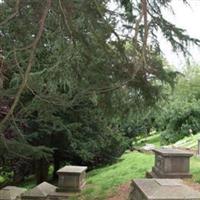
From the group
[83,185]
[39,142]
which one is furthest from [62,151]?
[83,185]

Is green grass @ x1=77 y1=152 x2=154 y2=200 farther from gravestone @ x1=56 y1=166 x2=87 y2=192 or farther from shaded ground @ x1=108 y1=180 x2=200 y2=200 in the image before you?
gravestone @ x1=56 y1=166 x2=87 y2=192

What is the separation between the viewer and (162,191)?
27.5ft

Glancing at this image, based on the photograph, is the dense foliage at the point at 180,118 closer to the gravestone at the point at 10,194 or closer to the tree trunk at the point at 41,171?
the tree trunk at the point at 41,171

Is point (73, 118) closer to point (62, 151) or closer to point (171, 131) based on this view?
point (62, 151)

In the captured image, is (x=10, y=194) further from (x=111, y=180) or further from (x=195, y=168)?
(x=195, y=168)

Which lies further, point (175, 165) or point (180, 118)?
point (180, 118)

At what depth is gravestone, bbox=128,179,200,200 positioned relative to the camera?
26.3 ft

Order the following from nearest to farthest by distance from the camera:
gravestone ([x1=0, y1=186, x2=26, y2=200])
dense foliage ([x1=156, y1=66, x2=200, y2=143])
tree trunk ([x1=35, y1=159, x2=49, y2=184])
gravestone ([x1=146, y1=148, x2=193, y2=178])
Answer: gravestone ([x1=0, y1=186, x2=26, y2=200]) < gravestone ([x1=146, y1=148, x2=193, y2=178]) < tree trunk ([x1=35, y1=159, x2=49, y2=184]) < dense foliage ([x1=156, y1=66, x2=200, y2=143])

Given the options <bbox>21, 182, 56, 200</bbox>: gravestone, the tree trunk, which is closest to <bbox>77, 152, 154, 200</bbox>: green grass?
<bbox>21, 182, 56, 200</bbox>: gravestone

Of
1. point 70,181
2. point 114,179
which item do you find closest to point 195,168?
point 114,179

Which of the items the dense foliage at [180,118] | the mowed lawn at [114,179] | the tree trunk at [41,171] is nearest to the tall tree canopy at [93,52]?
the mowed lawn at [114,179]

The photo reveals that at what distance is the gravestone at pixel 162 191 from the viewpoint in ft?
26.3

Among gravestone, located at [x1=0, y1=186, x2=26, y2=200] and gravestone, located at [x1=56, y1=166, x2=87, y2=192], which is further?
gravestone, located at [x1=56, y1=166, x2=87, y2=192]

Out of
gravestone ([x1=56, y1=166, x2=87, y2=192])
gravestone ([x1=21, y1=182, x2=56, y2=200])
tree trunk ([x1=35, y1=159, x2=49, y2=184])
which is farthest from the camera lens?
tree trunk ([x1=35, y1=159, x2=49, y2=184])
